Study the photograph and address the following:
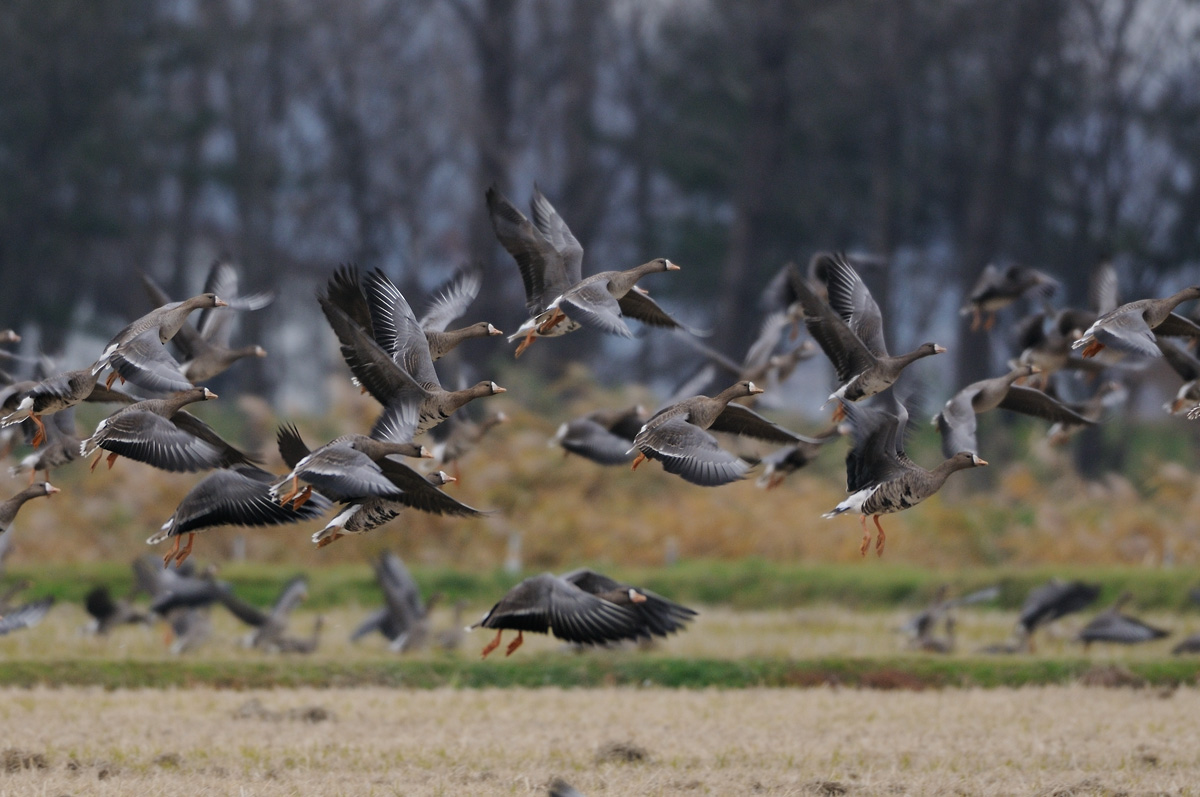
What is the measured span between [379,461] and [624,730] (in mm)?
3166

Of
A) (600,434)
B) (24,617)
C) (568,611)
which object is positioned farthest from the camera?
(24,617)

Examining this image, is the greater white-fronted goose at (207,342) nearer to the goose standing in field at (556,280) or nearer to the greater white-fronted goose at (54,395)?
the goose standing in field at (556,280)

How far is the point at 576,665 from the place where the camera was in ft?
43.0

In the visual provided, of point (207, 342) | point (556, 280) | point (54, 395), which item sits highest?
point (556, 280)

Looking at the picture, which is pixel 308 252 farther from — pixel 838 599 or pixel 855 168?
pixel 838 599

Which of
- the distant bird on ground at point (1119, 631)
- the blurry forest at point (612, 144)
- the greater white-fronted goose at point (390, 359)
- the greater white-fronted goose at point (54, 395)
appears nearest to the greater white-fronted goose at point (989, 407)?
the greater white-fronted goose at point (390, 359)

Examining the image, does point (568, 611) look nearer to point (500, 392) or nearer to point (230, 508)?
point (500, 392)

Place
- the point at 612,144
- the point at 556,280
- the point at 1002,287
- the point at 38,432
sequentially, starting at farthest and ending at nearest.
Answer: the point at 612,144, the point at 1002,287, the point at 556,280, the point at 38,432

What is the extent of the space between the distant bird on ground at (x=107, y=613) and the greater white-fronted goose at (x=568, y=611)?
6.75m

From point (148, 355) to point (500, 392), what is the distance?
1857 mm

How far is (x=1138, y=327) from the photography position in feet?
28.1

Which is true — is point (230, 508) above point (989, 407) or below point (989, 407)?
below

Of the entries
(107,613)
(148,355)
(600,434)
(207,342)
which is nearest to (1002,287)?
(600,434)

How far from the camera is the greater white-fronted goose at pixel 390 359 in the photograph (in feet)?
26.8
